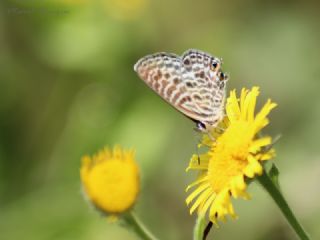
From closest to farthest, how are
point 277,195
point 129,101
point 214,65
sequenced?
1. point 277,195
2. point 214,65
3. point 129,101

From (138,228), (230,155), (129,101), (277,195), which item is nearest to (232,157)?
(230,155)

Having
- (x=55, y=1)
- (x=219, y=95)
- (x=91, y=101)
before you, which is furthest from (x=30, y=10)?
(x=219, y=95)

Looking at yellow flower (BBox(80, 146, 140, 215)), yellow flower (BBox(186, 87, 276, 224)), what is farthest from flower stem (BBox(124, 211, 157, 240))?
yellow flower (BBox(186, 87, 276, 224))

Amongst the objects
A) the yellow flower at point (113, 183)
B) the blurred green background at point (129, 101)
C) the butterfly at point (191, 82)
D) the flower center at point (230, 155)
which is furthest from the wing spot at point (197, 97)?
the blurred green background at point (129, 101)

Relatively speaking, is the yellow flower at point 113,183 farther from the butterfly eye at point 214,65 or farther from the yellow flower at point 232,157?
the butterfly eye at point 214,65

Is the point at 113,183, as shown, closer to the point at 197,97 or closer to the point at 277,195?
the point at 197,97

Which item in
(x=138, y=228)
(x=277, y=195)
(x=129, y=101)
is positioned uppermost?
(x=277, y=195)
